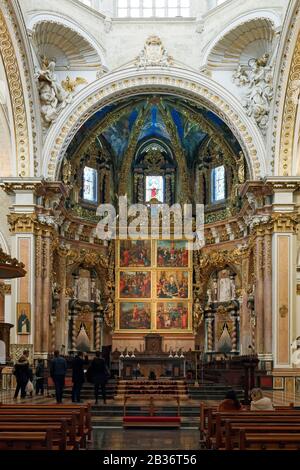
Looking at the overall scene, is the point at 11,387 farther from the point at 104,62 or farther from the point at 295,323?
the point at 104,62

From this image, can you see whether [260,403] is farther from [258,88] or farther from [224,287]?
[224,287]

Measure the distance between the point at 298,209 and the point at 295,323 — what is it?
3983 millimetres

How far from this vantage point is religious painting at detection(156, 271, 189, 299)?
127ft

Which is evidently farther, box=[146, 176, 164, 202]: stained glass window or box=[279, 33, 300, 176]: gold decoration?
box=[146, 176, 164, 202]: stained glass window

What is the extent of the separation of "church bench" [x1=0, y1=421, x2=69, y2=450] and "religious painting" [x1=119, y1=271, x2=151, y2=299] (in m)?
27.8

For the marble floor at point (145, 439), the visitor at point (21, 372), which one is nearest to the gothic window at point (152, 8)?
the visitor at point (21, 372)

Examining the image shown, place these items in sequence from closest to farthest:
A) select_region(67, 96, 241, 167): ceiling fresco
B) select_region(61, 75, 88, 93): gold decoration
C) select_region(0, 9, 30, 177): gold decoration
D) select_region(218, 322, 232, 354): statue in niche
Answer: select_region(0, 9, 30, 177): gold decoration, select_region(61, 75, 88, 93): gold decoration, select_region(67, 96, 241, 167): ceiling fresco, select_region(218, 322, 232, 354): statue in niche

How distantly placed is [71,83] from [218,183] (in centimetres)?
970

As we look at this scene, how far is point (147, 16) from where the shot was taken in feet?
110

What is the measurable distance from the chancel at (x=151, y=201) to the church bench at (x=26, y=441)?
1235cm

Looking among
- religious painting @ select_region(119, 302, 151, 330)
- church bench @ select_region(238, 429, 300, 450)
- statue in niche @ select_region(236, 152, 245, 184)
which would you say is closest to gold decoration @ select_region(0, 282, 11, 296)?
religious painting @ select_region(119, 302, 151, 330)

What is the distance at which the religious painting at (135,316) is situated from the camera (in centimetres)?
3841

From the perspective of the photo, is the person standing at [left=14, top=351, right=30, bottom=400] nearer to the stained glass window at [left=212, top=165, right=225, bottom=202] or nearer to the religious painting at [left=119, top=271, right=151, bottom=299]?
the religious painting at [left=119, top=271, right=151, bottom=299]
